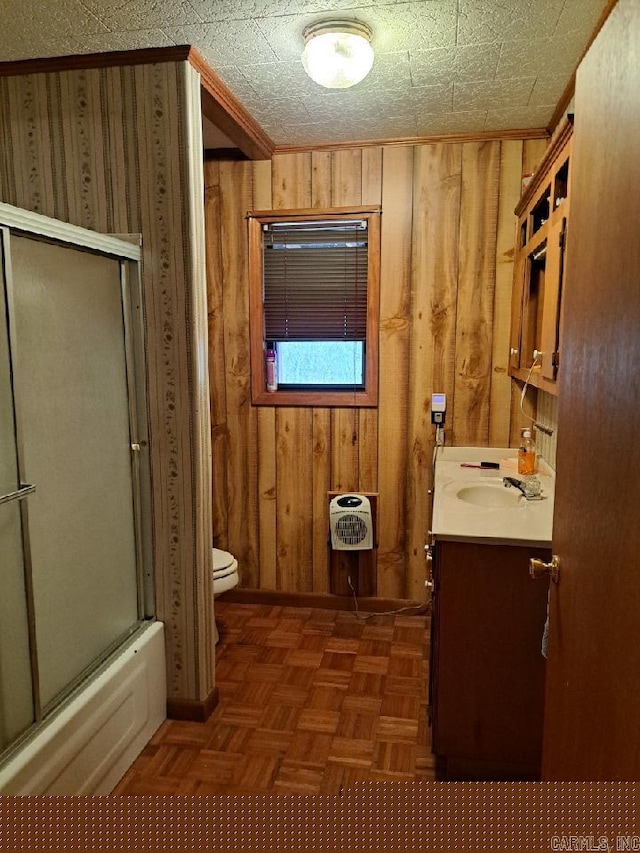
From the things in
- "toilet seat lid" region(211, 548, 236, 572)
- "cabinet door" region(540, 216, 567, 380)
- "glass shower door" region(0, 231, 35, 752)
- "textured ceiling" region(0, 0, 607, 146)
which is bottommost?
"toilet seat lid" region(211, 548, 236, 572)

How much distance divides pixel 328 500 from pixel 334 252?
1384 millimetres

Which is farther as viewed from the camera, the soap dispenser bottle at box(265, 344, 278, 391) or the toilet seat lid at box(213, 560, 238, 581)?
the soap dispenser bottle at box(265, 344, 278, 391)

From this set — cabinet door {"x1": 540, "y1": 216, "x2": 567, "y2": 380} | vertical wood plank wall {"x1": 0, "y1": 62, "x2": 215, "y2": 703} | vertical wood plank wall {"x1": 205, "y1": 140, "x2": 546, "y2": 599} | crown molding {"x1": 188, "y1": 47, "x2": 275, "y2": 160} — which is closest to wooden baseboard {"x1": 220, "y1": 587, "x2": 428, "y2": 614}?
vertical wood plank wall {"x1": 205, "y1": 140, "x2": 546, "y2": 599}

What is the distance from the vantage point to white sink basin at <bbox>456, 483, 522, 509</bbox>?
2.50 meters

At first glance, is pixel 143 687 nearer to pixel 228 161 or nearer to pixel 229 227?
pixel 229 227

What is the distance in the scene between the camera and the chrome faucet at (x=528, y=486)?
7.65 ft

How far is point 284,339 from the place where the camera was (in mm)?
3367

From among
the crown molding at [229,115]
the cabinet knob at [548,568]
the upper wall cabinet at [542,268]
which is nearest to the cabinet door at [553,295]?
the upper wall cabinet at [542,268]

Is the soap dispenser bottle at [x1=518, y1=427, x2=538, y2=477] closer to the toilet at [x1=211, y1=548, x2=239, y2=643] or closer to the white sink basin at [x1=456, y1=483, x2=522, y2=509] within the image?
the white sink basin at [x1=456, y1=483, x2=522, y2=509]

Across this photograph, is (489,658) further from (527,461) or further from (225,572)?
(225,572)

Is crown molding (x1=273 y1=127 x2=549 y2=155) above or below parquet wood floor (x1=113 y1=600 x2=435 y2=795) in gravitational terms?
above

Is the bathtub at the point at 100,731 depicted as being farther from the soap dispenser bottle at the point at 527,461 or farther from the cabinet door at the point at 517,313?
the cabinet door at the point at 517,313

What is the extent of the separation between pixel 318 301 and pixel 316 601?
1.71m

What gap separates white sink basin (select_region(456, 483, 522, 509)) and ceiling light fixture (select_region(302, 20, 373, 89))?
165 cm
